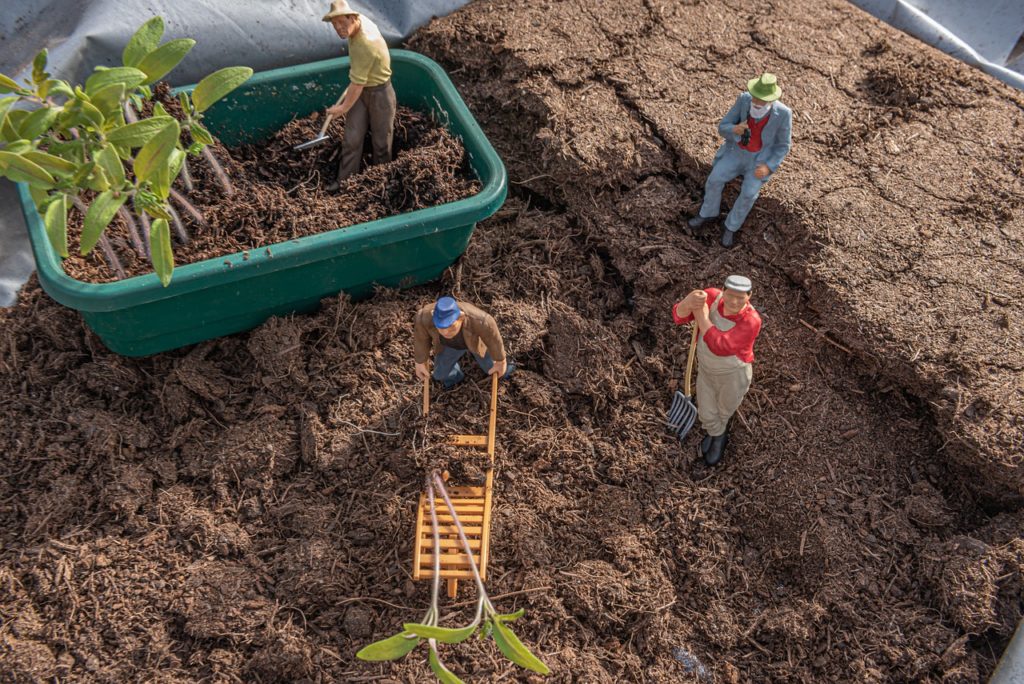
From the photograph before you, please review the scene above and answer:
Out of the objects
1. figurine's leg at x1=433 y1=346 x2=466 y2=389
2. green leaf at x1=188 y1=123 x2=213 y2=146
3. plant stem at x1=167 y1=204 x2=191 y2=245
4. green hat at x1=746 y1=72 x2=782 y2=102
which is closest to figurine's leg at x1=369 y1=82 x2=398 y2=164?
green leaf at x1=188 y1=123 x2=213 y2=146

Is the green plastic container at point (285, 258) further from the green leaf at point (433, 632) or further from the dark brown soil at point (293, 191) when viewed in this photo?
the green leaf at point (433, 632)

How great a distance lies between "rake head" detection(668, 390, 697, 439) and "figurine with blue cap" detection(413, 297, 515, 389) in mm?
563

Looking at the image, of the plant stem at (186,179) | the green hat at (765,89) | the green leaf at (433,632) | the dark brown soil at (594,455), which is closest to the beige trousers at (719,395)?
the dark brown soil at (594,455)

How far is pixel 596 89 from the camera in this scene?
284 centimetres

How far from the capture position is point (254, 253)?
87.0 inches

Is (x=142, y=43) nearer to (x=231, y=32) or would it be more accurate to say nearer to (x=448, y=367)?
(x=231, y=32)

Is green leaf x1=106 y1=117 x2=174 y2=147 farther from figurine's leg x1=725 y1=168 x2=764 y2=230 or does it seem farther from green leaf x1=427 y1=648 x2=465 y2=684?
figurine's leg x1=725 y1=168 x2=764 y2=230

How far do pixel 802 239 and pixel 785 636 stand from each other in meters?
1.29

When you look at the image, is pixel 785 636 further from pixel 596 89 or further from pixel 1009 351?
pixel 596 89

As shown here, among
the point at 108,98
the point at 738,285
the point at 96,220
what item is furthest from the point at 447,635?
the point at 108,98

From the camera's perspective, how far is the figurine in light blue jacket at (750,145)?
2271 mm

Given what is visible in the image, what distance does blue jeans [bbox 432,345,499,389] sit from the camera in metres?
2.28

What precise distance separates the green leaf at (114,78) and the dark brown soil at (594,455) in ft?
2.74

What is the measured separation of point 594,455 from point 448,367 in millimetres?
546
